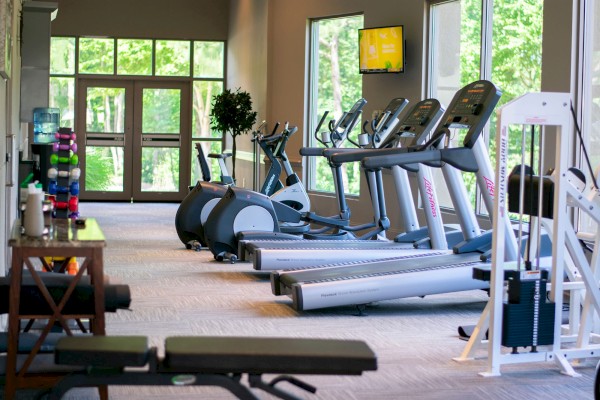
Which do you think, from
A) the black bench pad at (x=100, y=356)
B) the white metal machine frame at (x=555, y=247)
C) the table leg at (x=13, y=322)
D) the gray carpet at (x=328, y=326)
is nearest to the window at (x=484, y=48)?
the gray carpet at (x=328, y=326)

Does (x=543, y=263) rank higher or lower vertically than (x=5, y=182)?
lower

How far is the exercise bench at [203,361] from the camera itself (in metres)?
2.76

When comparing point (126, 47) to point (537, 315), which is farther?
point (126, 47)

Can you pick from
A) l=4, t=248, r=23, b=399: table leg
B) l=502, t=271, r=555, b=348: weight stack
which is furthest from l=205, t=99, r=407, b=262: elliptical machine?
l=4, t=248, r=23, b=399: table leg

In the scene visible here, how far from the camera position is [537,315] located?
4539 millimetres

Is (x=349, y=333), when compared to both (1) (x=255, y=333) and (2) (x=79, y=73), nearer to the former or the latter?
(1) (x=255, y=333)

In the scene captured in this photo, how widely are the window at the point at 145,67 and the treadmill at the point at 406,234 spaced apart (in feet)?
27.9

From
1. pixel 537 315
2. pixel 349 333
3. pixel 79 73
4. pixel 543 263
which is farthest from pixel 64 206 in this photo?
pixel 79 73

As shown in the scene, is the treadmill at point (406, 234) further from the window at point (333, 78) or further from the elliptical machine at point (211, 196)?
the window at point (333, 78)

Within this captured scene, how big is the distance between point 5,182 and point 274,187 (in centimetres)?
500

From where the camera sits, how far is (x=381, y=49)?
9984 mm

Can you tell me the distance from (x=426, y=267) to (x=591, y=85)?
1.90m

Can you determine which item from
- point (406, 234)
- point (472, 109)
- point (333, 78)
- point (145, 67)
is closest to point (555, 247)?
point (472, 109)

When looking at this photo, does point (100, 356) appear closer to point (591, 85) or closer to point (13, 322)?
point (13, 322)
